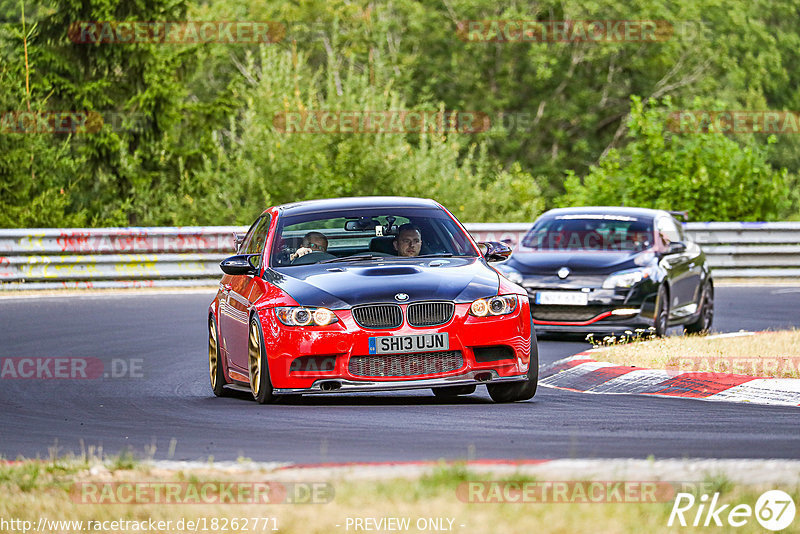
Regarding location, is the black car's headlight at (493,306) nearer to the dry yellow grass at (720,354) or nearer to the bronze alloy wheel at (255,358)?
the bronze alloy wheel at (255,358)

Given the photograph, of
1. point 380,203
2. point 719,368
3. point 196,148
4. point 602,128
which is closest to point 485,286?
point 380,203

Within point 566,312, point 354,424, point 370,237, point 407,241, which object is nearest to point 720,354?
point 566,312

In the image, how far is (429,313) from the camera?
32.8 ft

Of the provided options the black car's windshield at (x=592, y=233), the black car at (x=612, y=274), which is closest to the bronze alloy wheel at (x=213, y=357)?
the black car at (x=612, y=274)

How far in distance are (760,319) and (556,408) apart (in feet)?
30.6

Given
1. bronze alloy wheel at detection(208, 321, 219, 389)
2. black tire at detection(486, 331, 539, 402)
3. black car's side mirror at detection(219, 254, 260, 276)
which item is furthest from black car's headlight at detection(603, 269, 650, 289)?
black car's side mirror at detection(219, 254, 260, 276)

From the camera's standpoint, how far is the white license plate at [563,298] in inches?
633

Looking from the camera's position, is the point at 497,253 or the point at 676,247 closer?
the point at 497,253

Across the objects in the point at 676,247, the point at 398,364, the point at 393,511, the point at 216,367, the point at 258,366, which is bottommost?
the point at 676,247

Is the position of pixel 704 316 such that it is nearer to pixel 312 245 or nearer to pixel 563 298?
pixel 563 298

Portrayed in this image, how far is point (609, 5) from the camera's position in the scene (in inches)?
2186

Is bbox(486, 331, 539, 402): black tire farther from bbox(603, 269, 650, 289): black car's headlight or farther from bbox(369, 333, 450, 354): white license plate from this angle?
bbox(603, 269, 650, 289): black car's headlight

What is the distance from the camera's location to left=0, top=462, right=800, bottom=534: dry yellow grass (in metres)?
5.36

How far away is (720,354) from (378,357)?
4.28m
